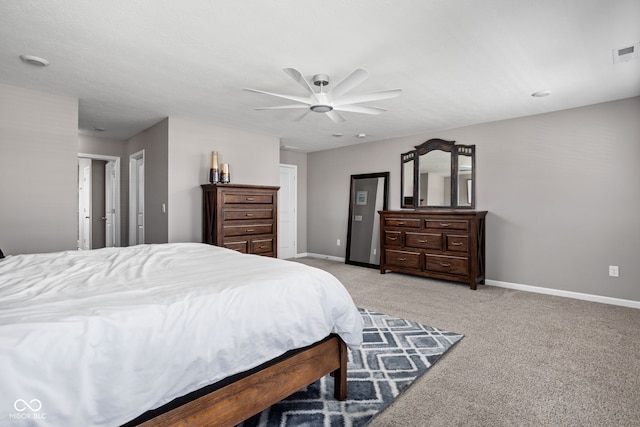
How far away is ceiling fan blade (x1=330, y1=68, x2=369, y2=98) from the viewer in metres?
2.33

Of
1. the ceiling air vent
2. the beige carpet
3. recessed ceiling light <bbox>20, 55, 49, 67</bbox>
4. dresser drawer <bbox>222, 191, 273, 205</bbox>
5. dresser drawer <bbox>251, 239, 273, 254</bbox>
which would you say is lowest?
the beige carpet

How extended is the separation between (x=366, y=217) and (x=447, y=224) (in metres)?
1.76

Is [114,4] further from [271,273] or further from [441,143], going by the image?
[441,143]

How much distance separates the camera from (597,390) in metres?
2.06

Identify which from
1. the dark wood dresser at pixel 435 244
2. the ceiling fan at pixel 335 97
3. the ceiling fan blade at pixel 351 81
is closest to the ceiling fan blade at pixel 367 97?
the ceiling fan at pixel 335 97

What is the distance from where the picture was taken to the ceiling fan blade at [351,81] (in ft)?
7.63

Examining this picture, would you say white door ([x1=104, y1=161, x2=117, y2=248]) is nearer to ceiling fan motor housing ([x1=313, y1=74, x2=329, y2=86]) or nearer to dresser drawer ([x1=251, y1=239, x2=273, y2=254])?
dresser drawer ([x1=251, y1=239, x2=273, y2=254])

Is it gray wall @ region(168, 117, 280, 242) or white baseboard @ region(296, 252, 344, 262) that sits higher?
gray wall @ region(168, 117, 280, 242)

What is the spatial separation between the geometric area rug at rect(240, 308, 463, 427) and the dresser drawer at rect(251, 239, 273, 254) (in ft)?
6.73

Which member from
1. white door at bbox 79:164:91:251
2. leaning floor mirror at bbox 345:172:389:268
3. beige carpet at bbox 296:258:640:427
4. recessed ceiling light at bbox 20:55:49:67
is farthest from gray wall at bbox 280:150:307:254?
recessed ceiling light at bbox 20:55:49:67

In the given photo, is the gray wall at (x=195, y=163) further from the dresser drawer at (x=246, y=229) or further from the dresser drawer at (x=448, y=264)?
the dresser drawer at (x=448, y=264)

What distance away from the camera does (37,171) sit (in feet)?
11.5

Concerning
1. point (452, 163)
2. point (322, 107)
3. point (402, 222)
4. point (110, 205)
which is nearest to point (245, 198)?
point (322, 107)

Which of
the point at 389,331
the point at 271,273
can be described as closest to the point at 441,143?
the point at 389,331
